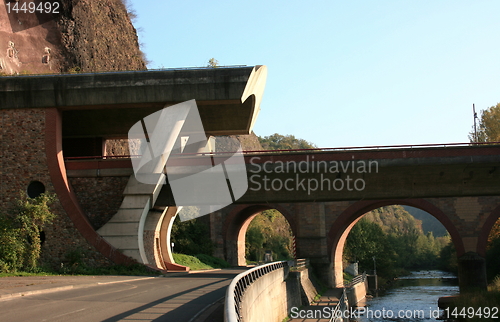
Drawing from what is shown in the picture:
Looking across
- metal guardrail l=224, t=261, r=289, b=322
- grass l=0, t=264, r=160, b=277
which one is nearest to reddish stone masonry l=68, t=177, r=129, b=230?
grass l=0, t=264, r=160, b=277

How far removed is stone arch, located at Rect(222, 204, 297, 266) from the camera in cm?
4144

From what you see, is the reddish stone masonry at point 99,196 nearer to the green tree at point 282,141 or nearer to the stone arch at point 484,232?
the stone arch at point 484,232

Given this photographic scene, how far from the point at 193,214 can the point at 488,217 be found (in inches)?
883

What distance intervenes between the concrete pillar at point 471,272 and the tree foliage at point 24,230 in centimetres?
2398

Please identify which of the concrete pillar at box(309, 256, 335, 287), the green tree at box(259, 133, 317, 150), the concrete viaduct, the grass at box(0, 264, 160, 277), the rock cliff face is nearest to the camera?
the grass at box(0, 264, 160, 277)

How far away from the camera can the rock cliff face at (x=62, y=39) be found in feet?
97.2

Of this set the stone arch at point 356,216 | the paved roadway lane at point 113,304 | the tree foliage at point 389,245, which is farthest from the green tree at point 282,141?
the paved roadway lane at point 113,304

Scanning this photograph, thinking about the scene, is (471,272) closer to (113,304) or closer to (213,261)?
(213,261)

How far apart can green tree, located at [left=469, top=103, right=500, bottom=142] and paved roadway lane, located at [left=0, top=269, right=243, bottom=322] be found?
37407mm

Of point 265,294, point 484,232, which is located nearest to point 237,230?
point 484,232

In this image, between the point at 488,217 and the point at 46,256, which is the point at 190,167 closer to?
the point at 46,256

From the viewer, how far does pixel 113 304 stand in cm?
1089

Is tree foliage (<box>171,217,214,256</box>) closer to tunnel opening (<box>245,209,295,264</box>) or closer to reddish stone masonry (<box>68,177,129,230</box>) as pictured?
tunnel opening (<box>245,209,295,264</box>)

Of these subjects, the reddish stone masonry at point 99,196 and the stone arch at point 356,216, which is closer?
the reddish stone masonry at point 99,196
